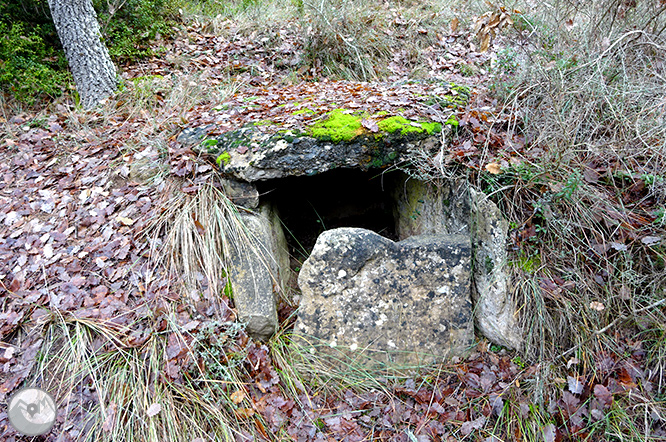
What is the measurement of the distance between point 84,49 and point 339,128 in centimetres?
350

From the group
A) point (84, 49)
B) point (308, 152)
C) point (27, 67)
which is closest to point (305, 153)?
point (308, 152)

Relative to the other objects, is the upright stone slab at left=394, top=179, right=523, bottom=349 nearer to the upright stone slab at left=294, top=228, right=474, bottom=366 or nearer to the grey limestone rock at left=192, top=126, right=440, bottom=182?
the upright stone slab at left=294, top=228, right=474, bottom=366

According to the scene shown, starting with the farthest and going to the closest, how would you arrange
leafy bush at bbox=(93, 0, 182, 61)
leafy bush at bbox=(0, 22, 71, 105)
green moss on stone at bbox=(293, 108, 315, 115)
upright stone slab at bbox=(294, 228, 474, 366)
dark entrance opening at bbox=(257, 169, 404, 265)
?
1. leafy bush at bbox=(93, 0, 182, 61)
2. leafy bush at bbox=(0, 22, 71, 105)
3. dark entrance opening at bbox=(257, 169, 404, 265)
4. green moss on stone at bbox=(293, 108, 315, 115)
5. upright stone slab at bbox=(294, 228, 474, 366)

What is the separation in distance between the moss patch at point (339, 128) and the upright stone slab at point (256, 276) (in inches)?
32.0

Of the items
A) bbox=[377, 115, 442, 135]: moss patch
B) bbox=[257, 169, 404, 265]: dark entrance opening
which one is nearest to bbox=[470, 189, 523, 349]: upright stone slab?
bbox=[377, 115, 442, 135]: moss patch

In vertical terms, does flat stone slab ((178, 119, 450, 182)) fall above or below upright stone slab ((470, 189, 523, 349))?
above

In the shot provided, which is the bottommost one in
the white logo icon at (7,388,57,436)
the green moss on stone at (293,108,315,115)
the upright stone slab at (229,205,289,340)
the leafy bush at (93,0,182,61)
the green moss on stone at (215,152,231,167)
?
the white logo icon at (7,388,57,436)

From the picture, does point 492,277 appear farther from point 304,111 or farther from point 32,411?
point 32,411

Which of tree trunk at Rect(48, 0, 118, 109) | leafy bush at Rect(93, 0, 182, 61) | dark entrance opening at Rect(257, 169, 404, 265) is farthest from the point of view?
leafy bush at Rect(93, 0, 182, 61)

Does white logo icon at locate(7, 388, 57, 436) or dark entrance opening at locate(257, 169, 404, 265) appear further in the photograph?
dark entrance opening at locate(257, 169, 404, 265)

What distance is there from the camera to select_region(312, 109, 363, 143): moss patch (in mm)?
2846

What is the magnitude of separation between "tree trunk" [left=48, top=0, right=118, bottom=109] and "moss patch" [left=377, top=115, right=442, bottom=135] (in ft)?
11.6

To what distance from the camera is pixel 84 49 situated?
14.1 ft

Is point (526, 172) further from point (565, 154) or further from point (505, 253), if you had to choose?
point (505, 253)
